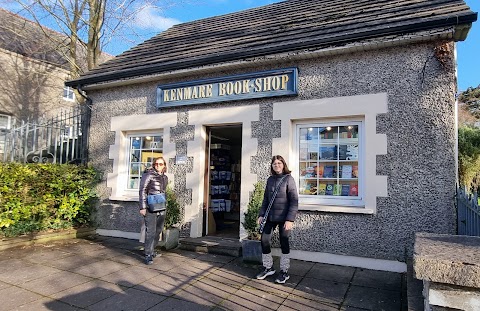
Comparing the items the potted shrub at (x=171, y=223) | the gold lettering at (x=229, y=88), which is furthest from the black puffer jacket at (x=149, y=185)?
the gold lettering at (x=229, y=88)

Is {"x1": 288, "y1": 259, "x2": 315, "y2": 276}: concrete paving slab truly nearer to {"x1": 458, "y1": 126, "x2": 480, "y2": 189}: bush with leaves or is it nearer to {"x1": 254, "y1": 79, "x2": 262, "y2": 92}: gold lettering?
{"x1": 254, "y1": 79, "x2": 262, "y2": 92}: gold lettering

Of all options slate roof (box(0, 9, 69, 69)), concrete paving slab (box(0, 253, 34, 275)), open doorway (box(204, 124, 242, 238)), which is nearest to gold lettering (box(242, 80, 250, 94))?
open doorway (box(204, 124, 242, 238))

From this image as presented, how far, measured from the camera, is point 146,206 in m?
5.42

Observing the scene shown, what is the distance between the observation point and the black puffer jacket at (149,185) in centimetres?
537

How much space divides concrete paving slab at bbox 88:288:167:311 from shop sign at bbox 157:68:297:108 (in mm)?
3800

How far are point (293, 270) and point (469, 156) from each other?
1049 centimetres

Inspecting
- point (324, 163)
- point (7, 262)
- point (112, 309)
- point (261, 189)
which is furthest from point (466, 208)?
point (7, 262)

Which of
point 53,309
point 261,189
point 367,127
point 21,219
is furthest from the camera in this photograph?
point 21,219

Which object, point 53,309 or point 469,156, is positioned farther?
point 469,156

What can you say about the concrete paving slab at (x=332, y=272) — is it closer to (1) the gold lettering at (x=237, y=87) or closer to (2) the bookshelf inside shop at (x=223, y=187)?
(2) the bookshelf inside shop at (x=223, y=187)

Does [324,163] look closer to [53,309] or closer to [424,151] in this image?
[424,151]

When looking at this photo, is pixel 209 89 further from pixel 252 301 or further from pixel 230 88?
pixel 252 301

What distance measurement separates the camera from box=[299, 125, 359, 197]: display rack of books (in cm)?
548

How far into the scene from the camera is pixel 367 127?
5.20 m
